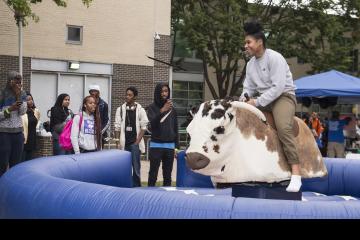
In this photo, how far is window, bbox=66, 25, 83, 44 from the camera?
18.8 meters

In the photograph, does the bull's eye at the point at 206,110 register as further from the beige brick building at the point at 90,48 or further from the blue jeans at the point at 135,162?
the beige brick building at the point at 90,48

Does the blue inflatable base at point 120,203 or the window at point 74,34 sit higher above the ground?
the window at point 74,34

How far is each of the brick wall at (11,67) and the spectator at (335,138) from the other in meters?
9.26

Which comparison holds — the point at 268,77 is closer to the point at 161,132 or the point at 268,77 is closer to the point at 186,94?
the point at 161,132

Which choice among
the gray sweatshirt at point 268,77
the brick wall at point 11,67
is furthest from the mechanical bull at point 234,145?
the brick wall at point 11,67

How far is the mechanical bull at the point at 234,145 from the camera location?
443 cm

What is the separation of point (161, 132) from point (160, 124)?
0.12 meters

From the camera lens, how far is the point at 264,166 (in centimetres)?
464

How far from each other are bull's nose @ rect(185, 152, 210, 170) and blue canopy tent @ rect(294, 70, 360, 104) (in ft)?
30.9

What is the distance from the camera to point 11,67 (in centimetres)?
1767

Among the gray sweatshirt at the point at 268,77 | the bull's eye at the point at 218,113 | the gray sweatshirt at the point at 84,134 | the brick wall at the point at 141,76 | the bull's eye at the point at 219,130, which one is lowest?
the gray sweatshirt at the point at 84,134

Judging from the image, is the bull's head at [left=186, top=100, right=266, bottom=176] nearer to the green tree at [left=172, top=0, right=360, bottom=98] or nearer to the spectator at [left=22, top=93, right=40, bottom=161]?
the spectator at [left=22, top=93, right=40, bottom=161]
